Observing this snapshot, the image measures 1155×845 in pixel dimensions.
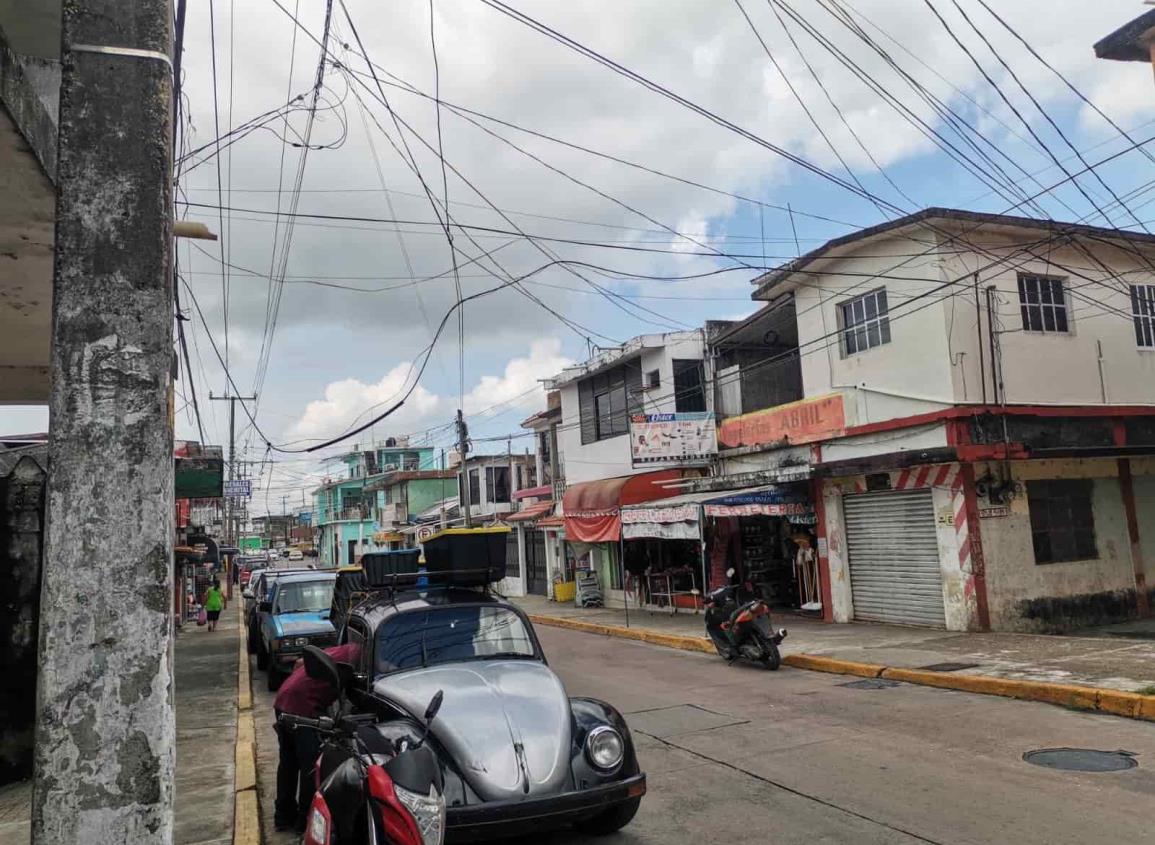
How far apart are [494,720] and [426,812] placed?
5.67ft

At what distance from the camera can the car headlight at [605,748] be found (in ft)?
16.4

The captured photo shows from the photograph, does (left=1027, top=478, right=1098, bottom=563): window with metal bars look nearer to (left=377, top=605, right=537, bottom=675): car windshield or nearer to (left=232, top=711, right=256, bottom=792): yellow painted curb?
(left=377, top=605, right=537, bottom=675): car windshield

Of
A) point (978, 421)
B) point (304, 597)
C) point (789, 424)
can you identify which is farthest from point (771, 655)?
point (304, 597)

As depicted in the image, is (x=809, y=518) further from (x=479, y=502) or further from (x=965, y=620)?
(x=479, y=502)

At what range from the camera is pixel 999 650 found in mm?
11984

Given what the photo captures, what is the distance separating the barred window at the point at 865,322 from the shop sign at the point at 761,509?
333cm

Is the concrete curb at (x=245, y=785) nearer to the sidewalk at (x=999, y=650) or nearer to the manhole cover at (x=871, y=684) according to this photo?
the manhole cover at (x=871, y=684)

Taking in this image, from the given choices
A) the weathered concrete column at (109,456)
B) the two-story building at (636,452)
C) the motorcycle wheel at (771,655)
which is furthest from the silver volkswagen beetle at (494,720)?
the two-story building at (636,452)

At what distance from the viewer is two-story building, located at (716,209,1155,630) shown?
47.0ft

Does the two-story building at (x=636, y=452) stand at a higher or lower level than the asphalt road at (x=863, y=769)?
higher

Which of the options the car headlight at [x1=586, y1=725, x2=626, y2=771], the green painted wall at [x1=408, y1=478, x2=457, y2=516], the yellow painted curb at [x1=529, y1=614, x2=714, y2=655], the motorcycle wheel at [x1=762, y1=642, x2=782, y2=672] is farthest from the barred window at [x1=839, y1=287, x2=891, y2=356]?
the green painted wall at [x1=408, y1=478, x2=457, y2=516]

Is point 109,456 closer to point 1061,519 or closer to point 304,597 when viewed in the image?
point 304,597

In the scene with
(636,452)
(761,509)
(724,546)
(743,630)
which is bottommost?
(743,630)

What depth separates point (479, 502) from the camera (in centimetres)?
4338
